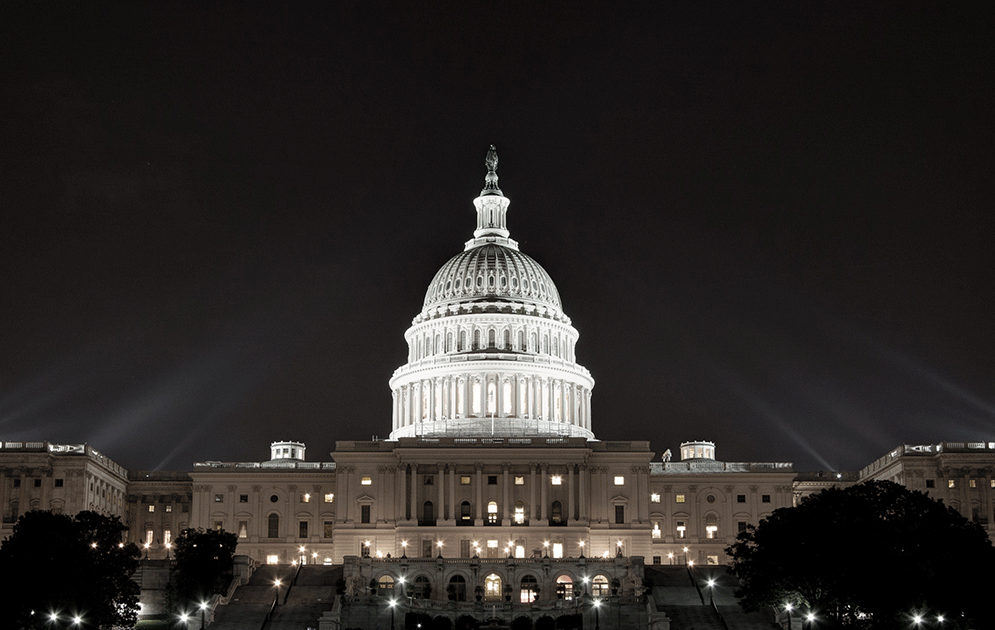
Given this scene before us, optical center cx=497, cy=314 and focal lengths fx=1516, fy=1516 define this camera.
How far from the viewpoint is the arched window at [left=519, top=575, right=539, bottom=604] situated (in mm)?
127500

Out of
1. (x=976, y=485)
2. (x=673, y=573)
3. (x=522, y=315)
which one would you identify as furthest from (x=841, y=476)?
(x=673, y=573)

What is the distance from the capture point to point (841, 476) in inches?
6826

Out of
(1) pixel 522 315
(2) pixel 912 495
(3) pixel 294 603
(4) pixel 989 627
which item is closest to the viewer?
→ (4) pixel 989 627

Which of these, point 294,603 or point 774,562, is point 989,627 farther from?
point 294,603

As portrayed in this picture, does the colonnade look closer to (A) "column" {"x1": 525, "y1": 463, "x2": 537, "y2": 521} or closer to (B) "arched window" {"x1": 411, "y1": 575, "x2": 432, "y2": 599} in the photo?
(A) "column" {"x1": 525, "y1": 463, "x2": 537, "y2": 521}

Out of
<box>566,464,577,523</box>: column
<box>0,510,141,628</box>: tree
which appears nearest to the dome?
<box>566,464,577,523</box>: column

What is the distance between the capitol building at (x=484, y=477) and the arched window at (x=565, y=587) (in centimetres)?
17

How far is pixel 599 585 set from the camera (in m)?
128

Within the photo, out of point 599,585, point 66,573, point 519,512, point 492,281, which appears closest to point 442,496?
point 519,512

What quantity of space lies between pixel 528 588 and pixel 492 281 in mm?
58526

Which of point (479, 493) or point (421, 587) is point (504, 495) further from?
point (421, 587)

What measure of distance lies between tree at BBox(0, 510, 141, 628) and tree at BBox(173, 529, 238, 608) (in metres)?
8.26

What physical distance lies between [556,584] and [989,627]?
4089cm

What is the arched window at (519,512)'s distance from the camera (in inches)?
5866
